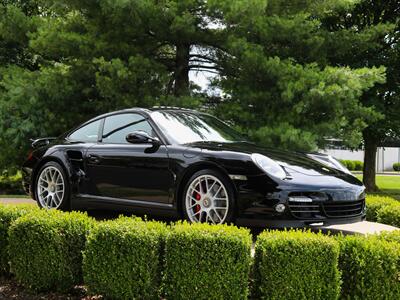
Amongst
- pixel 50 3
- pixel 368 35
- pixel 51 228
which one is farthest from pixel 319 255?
pixel 368 35

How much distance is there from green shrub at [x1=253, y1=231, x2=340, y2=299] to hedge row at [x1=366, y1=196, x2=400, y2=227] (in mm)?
3177

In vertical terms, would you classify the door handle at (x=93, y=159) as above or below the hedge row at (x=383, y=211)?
above

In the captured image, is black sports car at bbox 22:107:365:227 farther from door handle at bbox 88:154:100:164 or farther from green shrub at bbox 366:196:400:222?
green shrub at bbox 366:196:400:222

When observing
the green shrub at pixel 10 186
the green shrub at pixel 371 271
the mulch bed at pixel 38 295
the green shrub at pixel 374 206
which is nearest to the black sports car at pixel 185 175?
the green shrub at pixel 371 271

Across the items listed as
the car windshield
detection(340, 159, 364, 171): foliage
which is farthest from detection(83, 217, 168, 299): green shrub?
detection(340, 159, 364, 171): foliage

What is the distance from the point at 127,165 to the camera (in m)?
5.64

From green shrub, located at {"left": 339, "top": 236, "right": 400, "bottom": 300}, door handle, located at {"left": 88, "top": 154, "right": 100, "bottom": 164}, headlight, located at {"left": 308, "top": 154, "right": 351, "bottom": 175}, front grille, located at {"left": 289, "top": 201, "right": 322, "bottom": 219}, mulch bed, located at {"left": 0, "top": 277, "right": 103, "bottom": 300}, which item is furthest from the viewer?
door handle, located at {"left": 88, "top": 154, "right": 100, "bottom": 164}

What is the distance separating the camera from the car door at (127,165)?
210 inches

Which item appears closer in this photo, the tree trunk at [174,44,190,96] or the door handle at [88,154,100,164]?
the door handle at [88,154,100,164]

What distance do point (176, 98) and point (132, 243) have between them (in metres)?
7.36

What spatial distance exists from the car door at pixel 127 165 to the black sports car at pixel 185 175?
0.01 metres

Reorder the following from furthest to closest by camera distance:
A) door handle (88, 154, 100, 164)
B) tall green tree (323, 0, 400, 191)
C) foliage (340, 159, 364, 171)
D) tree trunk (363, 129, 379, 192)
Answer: foliage (340, 159, 364, 171)
tree trunk (363, 129, 379, 192)
tall green tree (323, 0, 400, 191)
door handle (88, 154, 100, 164)

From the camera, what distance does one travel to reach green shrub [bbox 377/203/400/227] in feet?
22.1

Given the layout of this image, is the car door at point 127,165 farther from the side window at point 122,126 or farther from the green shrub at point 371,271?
the green shrub at point 371,271
